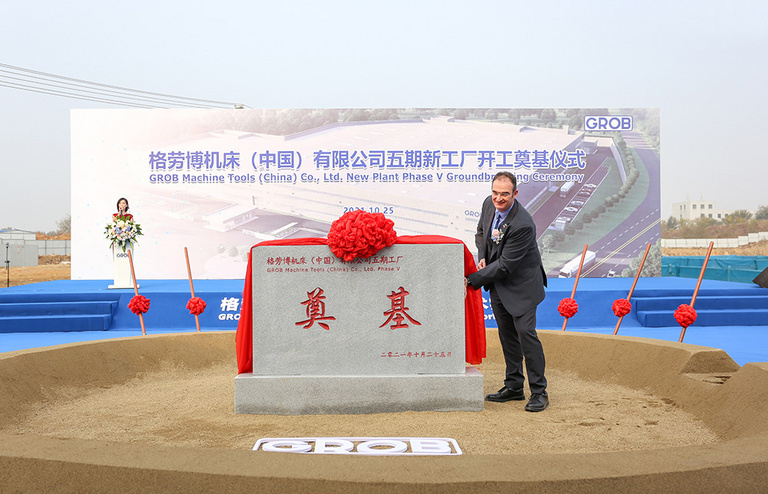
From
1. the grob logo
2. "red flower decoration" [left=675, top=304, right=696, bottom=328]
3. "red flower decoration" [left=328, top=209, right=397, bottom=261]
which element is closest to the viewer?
"red flower decoration" [left=328, top=209, right=397, bottom=261]

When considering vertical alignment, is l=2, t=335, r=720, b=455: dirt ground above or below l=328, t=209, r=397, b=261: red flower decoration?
below

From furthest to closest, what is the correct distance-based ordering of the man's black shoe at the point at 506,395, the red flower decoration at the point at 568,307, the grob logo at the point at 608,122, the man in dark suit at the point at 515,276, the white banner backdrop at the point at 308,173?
the grob logo at the point at 608,122 < the white banner backdrop at the point at 308,173 < the red flower decoration at the point at 568,307 < the man's black shoe at the point at 506,395 < the man in dark suit at the point at 515,276

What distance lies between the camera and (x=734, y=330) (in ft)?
21.8

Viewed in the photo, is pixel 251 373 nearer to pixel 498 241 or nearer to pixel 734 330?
pixel 498 241

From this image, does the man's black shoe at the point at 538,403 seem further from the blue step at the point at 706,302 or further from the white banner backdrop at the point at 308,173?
the white banner backdrop at the point at 308,173

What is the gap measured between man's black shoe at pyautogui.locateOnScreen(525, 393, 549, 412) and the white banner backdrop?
25.7ft

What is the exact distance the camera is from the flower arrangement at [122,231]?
9.06 m

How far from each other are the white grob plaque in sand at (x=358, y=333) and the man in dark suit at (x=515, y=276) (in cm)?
25

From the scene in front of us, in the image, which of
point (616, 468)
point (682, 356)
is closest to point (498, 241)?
point (682, 356)

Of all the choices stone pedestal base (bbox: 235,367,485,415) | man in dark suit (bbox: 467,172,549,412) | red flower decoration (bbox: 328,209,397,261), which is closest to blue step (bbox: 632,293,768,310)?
man in dark suit (bbox: 467,172,549,412)

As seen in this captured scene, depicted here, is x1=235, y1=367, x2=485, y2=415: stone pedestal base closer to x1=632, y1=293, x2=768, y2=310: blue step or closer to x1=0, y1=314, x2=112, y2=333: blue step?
x1=0, y1=314, x2=112, y2=333: blue step

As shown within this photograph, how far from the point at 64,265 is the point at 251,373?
984cm

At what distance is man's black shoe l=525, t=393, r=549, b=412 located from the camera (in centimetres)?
288

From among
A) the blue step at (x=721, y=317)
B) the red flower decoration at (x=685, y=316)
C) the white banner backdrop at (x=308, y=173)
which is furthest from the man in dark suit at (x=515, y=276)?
the white banner backdrop at (x=308, y=173)
